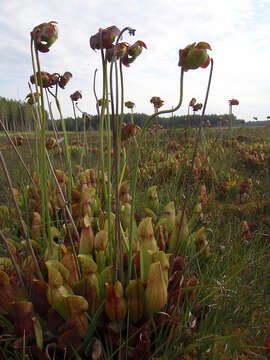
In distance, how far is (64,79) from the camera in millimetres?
1417

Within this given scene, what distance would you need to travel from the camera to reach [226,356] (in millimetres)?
998

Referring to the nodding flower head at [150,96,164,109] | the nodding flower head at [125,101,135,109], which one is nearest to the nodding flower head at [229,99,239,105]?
the nodding flower head at [150,96,164,109]

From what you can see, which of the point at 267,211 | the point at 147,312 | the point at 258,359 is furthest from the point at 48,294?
the point at 267,211

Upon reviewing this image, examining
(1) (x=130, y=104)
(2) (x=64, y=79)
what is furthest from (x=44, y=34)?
(1) (x=130, y=104)

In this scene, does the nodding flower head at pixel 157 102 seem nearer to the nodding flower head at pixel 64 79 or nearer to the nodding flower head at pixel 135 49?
the nodding flower head at pixel 64 79

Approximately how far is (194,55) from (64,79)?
0.76 meters

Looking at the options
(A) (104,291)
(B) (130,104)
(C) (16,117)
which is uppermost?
(B) (130,104)

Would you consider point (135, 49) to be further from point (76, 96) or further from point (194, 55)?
point (76, 96)

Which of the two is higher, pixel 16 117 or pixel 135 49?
pixel 135 49

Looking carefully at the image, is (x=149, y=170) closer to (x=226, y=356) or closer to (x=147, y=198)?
(x=147, y=198)

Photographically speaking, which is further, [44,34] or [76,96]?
[76,96]

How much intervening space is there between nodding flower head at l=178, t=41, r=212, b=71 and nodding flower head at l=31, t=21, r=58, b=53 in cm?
38

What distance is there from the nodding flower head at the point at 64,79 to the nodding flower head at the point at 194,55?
0.71 m

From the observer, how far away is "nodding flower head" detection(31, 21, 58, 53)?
2.88 feet
